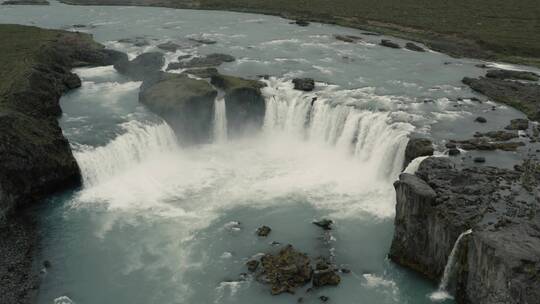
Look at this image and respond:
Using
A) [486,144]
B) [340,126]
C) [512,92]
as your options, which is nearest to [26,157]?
[340,126]

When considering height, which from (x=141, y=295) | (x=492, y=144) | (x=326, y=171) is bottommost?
(x=141, y=295)

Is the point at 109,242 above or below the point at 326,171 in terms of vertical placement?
Answer: below

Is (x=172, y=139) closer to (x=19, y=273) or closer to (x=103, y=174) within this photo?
(x=103, y=174)

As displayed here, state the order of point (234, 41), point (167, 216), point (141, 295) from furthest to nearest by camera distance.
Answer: point (234, 41)
point (167, 216)
point (141, 295)

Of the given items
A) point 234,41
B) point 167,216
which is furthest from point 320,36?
point 167,216

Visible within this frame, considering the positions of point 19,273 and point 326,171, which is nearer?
point 19,273

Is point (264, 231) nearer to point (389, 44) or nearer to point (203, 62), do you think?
point (203, 62)

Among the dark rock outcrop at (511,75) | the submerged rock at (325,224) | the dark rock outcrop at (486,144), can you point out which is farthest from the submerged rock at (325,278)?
the dark rock outcrop at (511,75)
